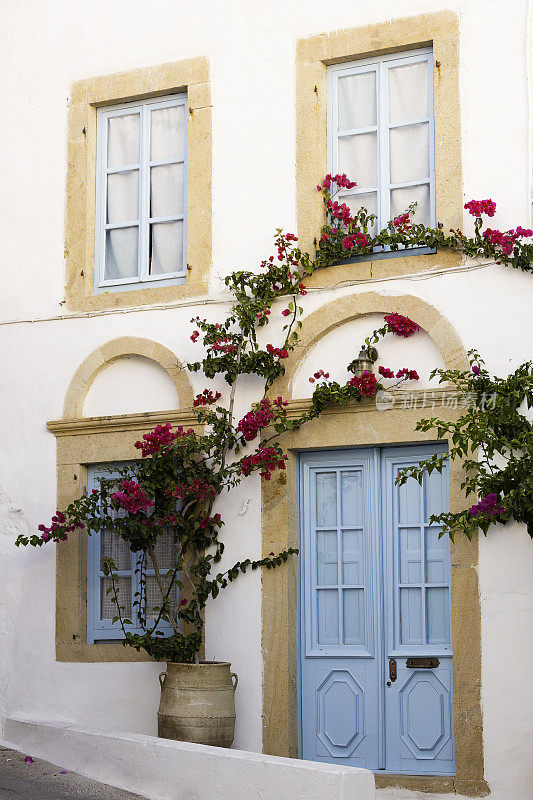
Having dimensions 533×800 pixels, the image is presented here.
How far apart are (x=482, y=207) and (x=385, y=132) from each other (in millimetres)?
1042

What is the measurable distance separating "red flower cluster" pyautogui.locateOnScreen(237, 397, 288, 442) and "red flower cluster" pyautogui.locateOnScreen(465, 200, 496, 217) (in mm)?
1669

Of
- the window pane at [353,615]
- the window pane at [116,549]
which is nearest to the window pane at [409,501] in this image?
the window pane at [353,615]

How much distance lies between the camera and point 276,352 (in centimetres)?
791

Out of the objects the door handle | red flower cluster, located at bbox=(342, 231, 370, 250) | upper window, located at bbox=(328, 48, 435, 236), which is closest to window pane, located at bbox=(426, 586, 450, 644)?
the door handle

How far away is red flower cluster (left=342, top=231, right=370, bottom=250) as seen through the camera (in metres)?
7.88

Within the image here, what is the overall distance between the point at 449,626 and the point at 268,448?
1571 millimetres

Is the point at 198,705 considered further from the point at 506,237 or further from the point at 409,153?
the point at 409,153

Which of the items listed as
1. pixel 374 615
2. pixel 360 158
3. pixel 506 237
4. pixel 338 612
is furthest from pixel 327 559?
pixel 360 158

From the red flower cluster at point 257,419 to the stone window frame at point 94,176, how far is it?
104cm

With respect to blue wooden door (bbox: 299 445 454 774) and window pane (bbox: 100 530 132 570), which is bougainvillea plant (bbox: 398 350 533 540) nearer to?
blue wooden door (bbox: 299 445 454 774)

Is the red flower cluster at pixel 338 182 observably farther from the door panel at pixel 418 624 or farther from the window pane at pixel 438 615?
the window pane at pixel 438 615

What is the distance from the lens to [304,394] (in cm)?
799

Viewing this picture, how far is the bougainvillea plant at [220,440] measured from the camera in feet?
25.5

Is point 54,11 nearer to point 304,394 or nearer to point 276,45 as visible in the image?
point 276,45
